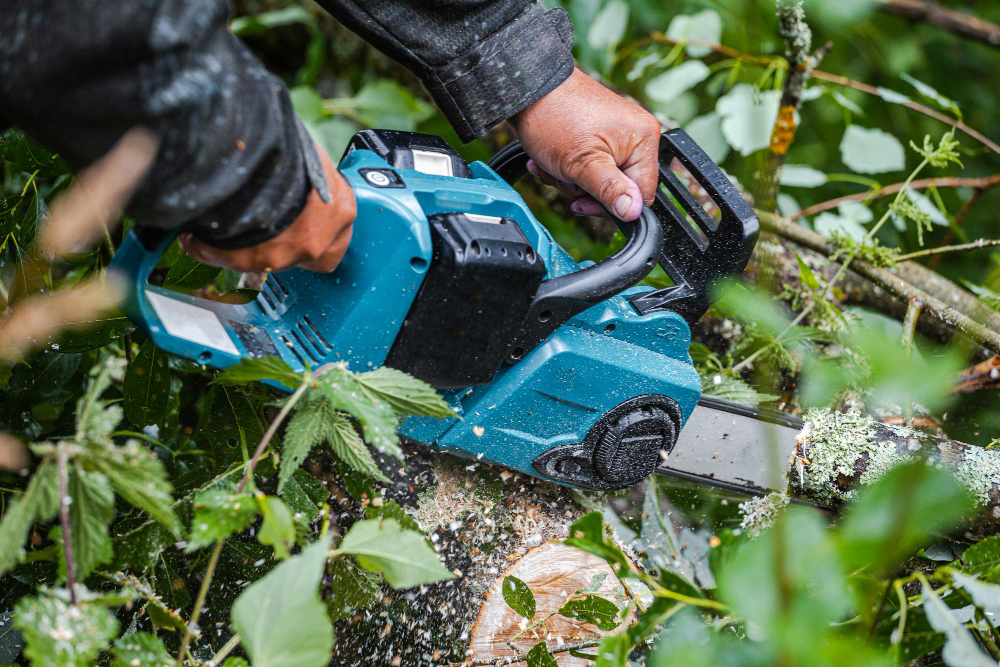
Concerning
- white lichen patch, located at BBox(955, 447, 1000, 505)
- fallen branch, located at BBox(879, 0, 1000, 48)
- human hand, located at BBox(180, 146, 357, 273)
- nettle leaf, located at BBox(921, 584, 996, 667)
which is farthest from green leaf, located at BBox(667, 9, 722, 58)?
nettle leaf, located at BBox(921, 584, 996, 667)

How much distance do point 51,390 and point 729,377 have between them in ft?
5.45

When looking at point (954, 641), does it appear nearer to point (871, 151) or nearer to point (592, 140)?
point (592, 140)

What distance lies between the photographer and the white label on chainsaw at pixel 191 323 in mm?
1130

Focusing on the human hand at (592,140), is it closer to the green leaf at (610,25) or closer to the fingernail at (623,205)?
the fingernail at (623,205)

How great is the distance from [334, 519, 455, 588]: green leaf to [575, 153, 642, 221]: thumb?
0.92m

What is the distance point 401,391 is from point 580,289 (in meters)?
0.45

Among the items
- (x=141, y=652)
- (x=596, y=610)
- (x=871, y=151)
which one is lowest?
(x=596, y=610)

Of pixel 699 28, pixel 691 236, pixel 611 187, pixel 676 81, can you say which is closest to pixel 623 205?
pixel 611 187

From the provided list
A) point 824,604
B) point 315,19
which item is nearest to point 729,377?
point 824,604

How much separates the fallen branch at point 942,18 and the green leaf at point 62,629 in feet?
10.4

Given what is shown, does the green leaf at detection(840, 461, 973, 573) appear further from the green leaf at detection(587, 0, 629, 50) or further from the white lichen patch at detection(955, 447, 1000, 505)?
the green leaf at detection(587, 0, 629, 50)

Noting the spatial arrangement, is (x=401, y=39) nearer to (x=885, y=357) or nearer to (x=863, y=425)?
(x=863, y=425)

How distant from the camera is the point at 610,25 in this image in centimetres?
271

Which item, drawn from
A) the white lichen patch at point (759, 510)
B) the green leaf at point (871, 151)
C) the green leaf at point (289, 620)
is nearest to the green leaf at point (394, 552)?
the green leaf at point (289, 620)
